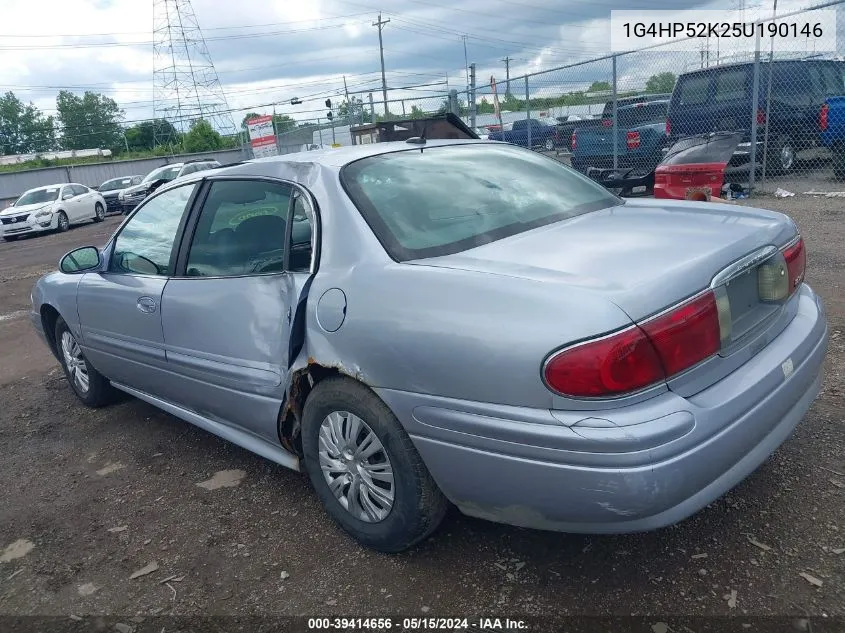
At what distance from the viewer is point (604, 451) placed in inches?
78.4

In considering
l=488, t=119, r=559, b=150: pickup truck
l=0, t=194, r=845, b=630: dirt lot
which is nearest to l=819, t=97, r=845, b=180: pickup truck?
l=488, t=119, r=559, b=150: pickup truck

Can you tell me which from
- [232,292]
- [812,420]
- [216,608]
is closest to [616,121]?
[812,420]

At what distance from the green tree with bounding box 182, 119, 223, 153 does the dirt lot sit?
2132 inches

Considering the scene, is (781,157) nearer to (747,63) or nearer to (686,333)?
(747,63)

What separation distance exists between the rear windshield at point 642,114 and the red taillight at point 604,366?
1134 cm

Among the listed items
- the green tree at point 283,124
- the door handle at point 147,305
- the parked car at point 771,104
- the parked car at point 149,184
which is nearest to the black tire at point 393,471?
the door handle at point 147,305

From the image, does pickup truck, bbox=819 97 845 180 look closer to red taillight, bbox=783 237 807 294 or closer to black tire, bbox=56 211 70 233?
red taillight, bbox=783 237 807 294

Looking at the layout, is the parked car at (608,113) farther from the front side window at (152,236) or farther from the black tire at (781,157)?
the front side window at (152,236)

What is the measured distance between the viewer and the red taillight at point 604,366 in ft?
6.57

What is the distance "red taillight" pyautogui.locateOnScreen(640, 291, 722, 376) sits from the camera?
2074 millimetres

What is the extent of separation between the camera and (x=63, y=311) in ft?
14.9

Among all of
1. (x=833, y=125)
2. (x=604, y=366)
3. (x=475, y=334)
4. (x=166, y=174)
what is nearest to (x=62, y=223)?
(x=166, y=174)

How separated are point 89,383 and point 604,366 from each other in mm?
3849

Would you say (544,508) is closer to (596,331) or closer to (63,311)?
(596,331)
